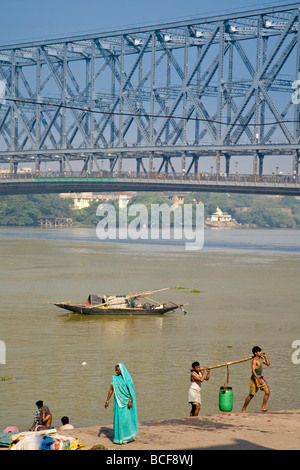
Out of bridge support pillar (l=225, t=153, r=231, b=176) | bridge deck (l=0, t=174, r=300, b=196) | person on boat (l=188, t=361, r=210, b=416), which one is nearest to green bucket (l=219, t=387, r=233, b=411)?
person on boat (l=188, t=361, r=210, b=416)

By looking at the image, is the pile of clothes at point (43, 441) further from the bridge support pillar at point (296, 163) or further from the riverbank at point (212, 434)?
the bridge support pillar at point (296, 163)

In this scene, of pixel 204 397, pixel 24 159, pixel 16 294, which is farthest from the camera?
pixel 24 159

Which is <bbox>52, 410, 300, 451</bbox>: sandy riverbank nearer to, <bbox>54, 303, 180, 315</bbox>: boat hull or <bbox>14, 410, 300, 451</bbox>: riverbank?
<bbox>14, 410, 300, 451</bbox>: riverbank

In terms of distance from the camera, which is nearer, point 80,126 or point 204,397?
point 204,397

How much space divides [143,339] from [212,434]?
51.5ft

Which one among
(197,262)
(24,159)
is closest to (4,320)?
(197,262)

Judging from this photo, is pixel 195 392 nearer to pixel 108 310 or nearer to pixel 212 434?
pixel 212 434

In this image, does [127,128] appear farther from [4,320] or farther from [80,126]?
[4,320]

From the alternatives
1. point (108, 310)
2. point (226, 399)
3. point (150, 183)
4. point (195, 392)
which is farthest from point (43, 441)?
point (150, 183)

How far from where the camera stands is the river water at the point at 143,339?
72.3 ft

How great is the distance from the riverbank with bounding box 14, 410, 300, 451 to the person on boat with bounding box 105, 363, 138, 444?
19 cm

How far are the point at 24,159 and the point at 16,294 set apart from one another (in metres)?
99.9

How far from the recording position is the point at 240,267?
6962 cm

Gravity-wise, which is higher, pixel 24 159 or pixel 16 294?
pixel 24 159
